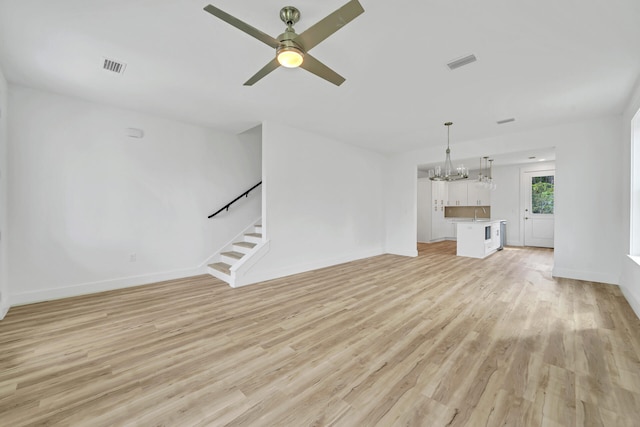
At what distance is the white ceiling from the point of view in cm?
208

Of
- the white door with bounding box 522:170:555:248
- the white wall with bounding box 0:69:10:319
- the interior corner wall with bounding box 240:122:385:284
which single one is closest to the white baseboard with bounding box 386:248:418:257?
the interior corner wall with bounding box 240:122:385:284

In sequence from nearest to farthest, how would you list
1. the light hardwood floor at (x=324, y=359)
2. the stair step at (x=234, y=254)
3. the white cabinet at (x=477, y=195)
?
the light hardwood floor at (x=324, y=359), the stair step at (x=234, y=254), the white cabinet at (x=477, y=195)

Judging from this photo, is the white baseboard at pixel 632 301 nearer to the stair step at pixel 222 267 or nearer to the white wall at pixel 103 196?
the stair step at pixel 222 267

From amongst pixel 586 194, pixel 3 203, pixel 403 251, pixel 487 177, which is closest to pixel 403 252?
pixel 403 251

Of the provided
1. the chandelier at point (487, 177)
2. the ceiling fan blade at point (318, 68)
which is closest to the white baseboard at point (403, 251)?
the chandelier at point (487, 177)

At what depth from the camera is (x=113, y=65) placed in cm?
287

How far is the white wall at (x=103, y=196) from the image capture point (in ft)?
11.2

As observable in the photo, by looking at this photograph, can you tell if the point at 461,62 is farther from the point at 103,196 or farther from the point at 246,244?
the point at 103,196

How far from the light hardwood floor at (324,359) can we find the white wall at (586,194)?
2.95 feet

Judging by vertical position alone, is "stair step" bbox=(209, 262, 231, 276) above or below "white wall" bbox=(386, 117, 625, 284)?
below

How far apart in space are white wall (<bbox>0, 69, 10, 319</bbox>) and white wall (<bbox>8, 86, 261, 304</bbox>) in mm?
107

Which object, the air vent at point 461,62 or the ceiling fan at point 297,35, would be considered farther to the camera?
the air vent at point 461,62

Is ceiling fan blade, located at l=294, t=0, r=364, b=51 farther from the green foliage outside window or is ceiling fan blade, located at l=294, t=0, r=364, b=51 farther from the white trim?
the green foliage outside window

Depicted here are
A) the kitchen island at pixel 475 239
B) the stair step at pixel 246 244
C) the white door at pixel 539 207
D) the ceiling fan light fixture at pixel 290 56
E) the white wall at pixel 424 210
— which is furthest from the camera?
the white wall at pixel 424 210
